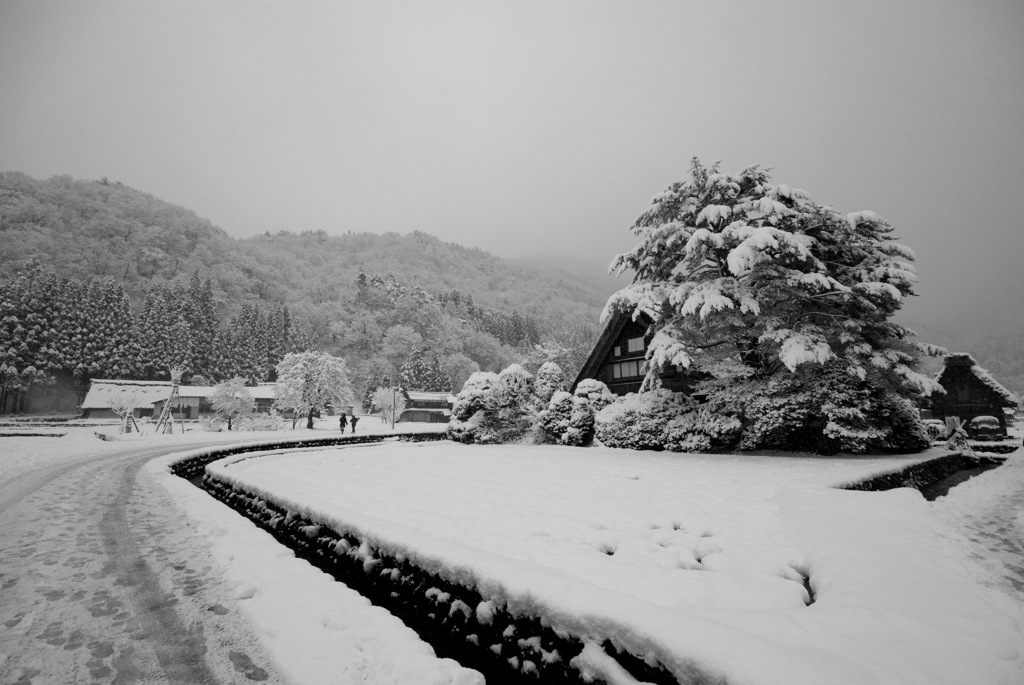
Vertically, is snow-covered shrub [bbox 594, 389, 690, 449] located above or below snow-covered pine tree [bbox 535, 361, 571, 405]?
below

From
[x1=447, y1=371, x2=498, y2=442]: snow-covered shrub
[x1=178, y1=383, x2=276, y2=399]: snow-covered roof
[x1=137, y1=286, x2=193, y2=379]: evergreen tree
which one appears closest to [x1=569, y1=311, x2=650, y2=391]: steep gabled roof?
[x1=447, y1=371, x2=498, y2=442]: snow-covered shrub

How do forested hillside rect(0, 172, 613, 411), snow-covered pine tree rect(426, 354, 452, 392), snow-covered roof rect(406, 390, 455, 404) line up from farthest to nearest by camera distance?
snow-covered pine tree rect(426, 354, 452, 392) → snow-covered roof rect(406, 390, 455, 404) → forested hillside rect(0, 172, 613, 411)

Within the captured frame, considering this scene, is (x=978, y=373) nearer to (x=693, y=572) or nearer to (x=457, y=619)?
(x=693, y=572)

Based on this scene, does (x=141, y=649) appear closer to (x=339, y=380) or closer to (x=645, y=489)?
(x=645, y=489)

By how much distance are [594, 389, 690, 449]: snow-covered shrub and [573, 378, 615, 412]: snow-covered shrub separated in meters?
2.19

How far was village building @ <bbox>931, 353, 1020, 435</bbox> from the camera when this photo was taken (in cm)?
2620

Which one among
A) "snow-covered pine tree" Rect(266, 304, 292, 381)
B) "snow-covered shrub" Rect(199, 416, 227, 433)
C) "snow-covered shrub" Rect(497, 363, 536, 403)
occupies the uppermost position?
"snow-covered pine tree" Rect(266, 304, 292, 381)

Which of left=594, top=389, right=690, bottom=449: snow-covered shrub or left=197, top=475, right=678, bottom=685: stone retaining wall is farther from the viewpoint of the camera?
left=594, top=389, right=690, bottom=449: snow-covered shrub

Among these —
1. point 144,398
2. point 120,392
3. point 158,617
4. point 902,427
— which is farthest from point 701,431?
point 120,392

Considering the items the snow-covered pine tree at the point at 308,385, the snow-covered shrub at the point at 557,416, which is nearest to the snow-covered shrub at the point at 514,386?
the snow-covered shrub at the point at 557,416

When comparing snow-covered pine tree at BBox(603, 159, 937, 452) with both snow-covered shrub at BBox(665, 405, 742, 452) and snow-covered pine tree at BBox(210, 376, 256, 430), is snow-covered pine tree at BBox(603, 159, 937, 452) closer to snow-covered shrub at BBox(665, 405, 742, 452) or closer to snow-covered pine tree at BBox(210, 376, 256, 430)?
snow-covered shrub at BBox(665, 405, 742, 452)

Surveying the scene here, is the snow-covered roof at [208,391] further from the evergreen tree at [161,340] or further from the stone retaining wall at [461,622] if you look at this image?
the stone retaining wall at [461,622]

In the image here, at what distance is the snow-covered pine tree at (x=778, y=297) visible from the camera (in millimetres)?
13914

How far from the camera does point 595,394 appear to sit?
2112cm
